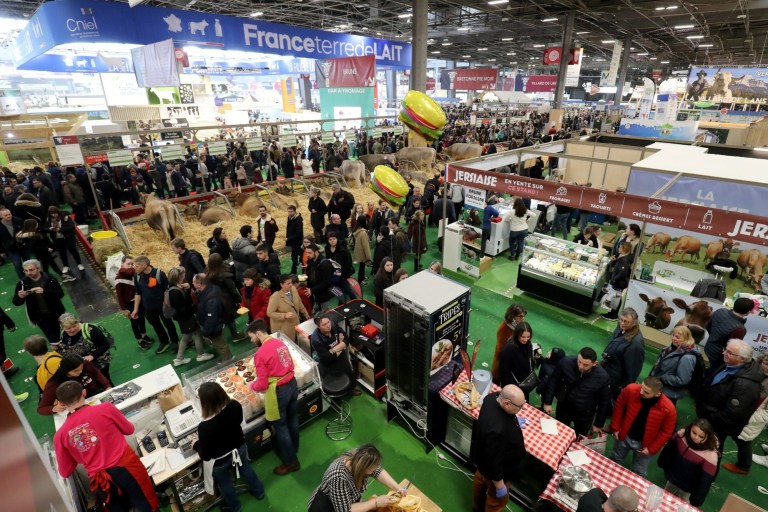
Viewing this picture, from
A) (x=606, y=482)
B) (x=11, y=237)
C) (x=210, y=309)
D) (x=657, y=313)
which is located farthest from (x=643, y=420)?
(x=11, y=237)

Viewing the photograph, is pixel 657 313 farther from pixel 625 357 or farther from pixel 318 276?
pixel 318 276

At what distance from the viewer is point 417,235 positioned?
9266 millimetres

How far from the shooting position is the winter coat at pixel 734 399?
4.22 m

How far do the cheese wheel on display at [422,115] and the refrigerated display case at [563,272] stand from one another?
316 centimetres

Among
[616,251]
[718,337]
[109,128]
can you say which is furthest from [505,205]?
[109,128]

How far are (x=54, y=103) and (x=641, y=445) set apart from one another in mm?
46127

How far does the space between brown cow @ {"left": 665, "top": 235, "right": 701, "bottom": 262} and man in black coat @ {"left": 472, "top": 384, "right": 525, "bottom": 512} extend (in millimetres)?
5629

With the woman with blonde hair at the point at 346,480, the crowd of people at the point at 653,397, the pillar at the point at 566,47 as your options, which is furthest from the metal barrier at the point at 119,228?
the pillar at the point at 566,47

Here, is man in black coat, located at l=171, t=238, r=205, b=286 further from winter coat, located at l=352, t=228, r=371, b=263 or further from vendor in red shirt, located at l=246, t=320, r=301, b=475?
winter coat, located at l=352, t=228, r=371, b=263

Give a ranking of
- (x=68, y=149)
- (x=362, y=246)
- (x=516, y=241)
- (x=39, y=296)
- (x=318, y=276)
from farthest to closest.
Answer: (x=516, y=241), (x=68, y=149), (x=362, y=246), (x=318, y=276), (x=39, y=296)

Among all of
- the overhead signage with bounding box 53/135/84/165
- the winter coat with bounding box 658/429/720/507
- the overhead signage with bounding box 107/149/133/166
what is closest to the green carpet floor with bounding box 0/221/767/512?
the winter coat with bounding box 658/429/720/507

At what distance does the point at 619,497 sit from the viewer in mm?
2986

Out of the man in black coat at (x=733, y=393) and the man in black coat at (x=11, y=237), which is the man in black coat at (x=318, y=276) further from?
the man in black coat at (x=11, y=237)

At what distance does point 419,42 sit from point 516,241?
35.4ft
